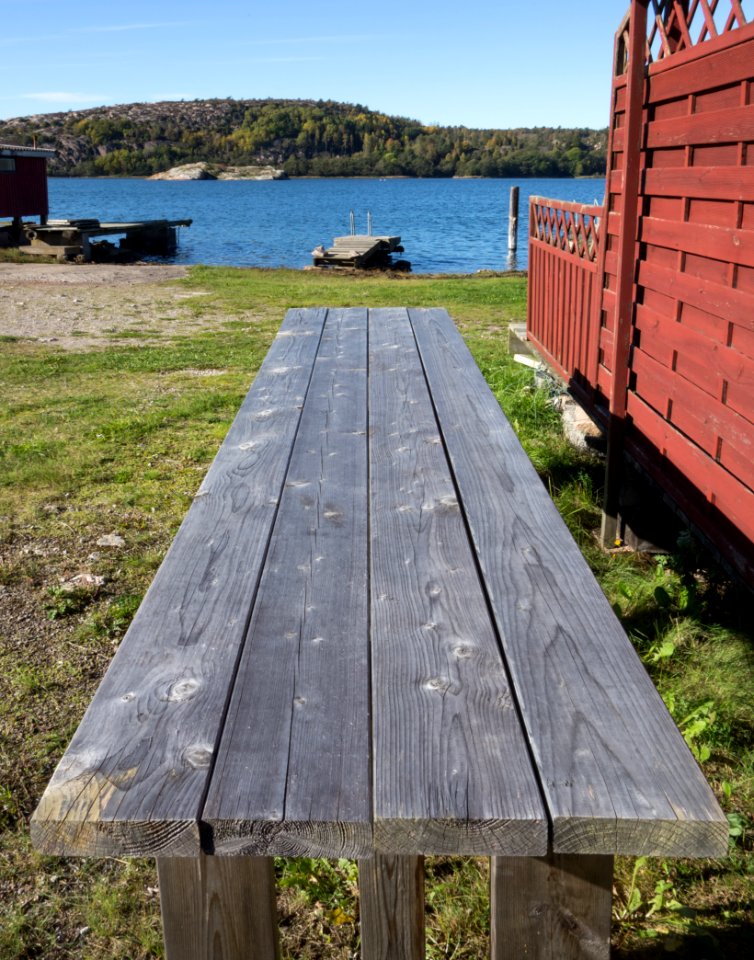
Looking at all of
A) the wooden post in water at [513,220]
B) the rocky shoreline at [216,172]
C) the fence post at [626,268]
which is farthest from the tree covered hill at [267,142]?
the fence post at [626,268]

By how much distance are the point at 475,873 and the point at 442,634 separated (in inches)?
43.6

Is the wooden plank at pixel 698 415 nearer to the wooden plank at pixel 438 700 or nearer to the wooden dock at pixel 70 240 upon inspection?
the wooden plank at pixel 438 700

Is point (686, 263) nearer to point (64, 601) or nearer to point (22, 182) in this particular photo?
point (64, 601)

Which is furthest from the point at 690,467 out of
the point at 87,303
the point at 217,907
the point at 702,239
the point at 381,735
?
the point at 87,303

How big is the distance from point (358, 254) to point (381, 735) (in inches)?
929

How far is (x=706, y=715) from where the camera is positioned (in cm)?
320

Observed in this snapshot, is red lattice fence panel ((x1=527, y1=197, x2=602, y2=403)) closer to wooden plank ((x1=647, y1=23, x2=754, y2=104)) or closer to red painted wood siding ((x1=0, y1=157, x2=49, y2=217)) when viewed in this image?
wooden plank ((x1=647, y1=23, x2=754, y2=104))

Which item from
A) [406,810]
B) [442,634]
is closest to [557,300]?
[442,634]

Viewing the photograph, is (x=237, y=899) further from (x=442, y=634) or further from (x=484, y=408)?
(x=484, y=408)

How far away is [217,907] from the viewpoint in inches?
62.5

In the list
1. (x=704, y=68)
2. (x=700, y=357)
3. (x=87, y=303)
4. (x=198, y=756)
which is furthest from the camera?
(x=87, y=303)

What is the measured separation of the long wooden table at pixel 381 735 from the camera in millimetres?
1348

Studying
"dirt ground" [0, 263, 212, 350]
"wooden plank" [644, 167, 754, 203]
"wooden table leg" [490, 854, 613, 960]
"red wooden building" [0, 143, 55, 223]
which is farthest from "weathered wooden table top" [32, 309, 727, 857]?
"red wooden building" [0, 143, 55, 223]

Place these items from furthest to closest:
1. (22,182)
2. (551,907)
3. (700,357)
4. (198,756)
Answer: (22,182), (700,357), (551,907), (198,756)
